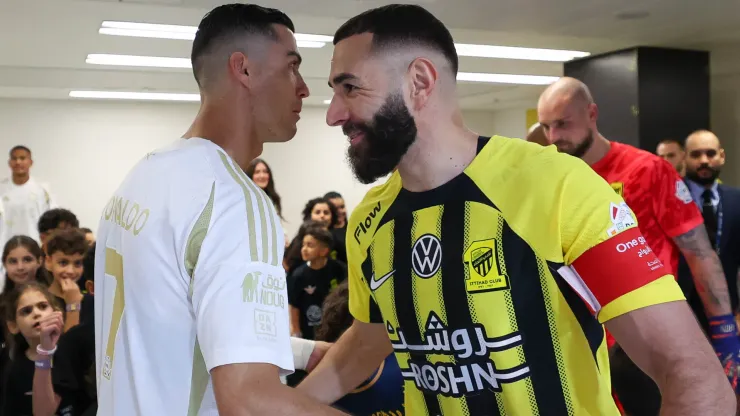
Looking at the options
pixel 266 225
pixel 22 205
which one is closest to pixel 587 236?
pixel 266 225

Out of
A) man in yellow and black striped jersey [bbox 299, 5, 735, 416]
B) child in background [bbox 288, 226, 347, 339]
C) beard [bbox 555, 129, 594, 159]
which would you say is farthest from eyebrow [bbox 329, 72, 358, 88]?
child in background [bbox 288, 226, 347, 339]

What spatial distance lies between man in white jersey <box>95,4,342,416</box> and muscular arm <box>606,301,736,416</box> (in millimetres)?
546

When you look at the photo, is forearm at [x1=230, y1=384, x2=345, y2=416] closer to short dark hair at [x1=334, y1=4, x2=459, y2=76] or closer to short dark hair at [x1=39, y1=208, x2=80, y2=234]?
short dark hair at [x1=334, y1=4, x2=459, y2=76]

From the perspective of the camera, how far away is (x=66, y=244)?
163 inches

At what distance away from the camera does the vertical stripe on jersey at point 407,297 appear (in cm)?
Result: 149

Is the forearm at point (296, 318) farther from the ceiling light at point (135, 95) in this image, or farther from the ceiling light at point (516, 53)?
the ceiling light at point (135, 95)

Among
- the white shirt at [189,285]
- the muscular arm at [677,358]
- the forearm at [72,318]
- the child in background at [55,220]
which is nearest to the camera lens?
the muscular arm at [677,358]

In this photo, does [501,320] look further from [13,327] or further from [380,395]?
[13,327]

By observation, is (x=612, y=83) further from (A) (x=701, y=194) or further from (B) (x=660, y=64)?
(A) (x=701, y=194)

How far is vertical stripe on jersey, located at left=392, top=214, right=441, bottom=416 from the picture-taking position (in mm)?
1486

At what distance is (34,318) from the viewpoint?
3.27 metres

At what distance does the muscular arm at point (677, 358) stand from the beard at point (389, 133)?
535 mm

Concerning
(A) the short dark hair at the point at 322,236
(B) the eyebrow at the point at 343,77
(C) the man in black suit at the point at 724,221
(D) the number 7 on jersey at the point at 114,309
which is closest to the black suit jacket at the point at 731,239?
(C) the man in black suit at the point at 724,221

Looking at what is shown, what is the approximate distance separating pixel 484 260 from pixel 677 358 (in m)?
0.37
